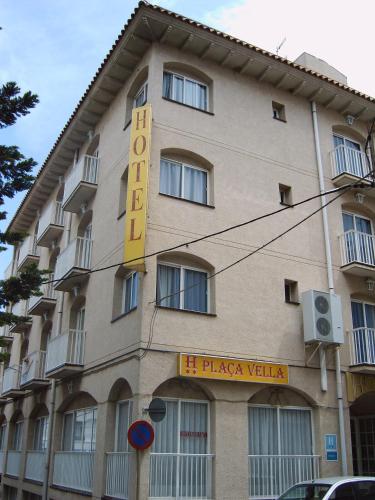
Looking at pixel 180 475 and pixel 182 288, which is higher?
pixel 182 288

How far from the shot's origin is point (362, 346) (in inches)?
653

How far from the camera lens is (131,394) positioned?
14297mm

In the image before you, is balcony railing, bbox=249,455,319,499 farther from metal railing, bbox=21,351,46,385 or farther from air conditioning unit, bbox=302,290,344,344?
metal railing, bbox=21,351,46,385

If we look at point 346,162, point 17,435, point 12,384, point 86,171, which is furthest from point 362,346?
point 17,435

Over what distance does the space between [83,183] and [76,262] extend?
2.78 metres

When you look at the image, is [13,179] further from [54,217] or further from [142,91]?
[54,217]

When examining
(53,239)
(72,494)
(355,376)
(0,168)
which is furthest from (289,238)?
(53,239)

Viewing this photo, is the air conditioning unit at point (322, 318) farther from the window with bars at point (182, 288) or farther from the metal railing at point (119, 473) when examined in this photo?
the metal railing at point (119, 473)

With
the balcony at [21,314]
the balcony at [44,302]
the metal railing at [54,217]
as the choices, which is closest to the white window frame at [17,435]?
the balcony at [21,314]

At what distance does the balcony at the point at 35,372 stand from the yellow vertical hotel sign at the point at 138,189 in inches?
353

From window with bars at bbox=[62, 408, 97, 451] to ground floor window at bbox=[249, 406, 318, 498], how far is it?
4.70m

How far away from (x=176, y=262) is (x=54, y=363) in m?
6.03

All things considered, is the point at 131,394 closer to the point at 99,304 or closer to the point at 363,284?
the point at 99,304

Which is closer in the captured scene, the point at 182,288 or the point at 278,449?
the point at 278,449
